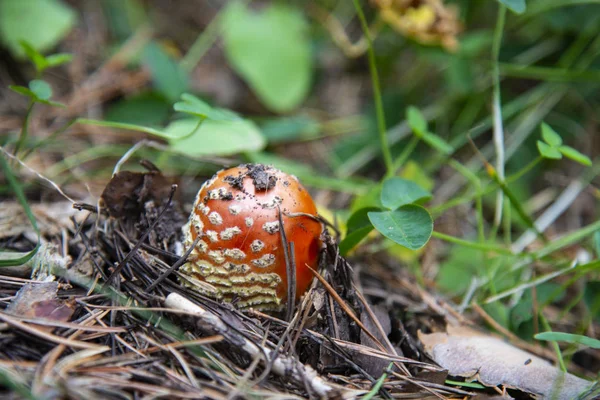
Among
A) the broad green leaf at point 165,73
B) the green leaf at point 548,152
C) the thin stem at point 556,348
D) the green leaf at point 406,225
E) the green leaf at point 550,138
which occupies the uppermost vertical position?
the broad green leaf at point 165,73

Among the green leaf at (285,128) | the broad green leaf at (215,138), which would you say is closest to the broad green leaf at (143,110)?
the green leaf at (285,128)

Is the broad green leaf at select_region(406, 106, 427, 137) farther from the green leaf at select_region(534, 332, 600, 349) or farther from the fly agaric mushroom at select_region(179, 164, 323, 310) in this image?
the green leaf at select_region(534, 332, 600, 349)

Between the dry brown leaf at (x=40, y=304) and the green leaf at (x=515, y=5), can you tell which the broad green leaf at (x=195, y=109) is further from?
the green leaf at (x=515, y=5)

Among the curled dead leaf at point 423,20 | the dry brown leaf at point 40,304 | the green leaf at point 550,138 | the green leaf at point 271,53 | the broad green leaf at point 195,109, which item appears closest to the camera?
the dry brown leaf at point 40,304

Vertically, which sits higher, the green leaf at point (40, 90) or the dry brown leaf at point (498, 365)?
the green leaf at point (40, 90)

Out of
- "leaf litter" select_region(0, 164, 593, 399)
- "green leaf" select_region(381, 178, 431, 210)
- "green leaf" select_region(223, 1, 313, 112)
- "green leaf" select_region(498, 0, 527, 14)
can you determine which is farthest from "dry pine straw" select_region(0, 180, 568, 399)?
"green leaf" select_region(223, 1, 313, 112)

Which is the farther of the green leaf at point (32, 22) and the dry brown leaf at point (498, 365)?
the green leaf at point (32, 22)
